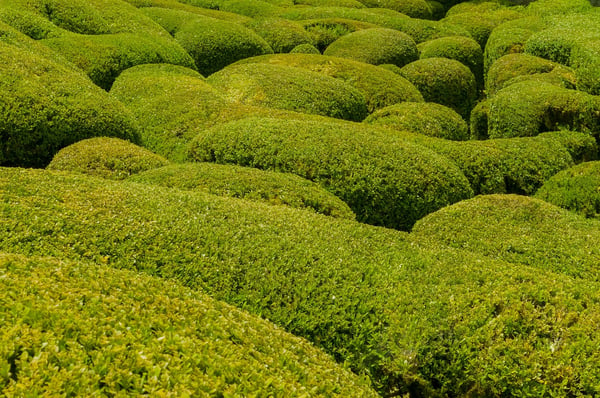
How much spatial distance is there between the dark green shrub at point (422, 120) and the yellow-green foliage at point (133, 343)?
A: 10646 mm

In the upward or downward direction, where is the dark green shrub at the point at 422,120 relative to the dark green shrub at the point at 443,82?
upward

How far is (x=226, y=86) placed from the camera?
16297 millimetres

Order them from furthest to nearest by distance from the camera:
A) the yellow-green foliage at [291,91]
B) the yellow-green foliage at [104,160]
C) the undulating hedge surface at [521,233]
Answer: the yellow-green foliage at [291,91] → the yellow-green foliage at [104,160] → the undulating hedge surface at [521,233]

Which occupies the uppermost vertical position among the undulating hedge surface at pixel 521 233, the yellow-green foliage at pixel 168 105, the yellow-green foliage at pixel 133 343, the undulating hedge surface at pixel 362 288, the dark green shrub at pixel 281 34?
the yellow-green foliage at pixel 133 343

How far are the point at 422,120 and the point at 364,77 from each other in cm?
375

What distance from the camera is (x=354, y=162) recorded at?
1037 cm

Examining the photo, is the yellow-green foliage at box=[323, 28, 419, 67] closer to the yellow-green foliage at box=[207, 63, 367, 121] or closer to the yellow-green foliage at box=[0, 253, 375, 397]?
the yellow-green foliage at box=[207, 63, 367, 121]

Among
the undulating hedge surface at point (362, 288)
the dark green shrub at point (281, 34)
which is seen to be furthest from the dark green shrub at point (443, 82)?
the undulating hedge surface at point (362, 288)

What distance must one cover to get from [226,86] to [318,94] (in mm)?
2682

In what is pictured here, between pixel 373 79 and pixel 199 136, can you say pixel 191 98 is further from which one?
pixel 373 79

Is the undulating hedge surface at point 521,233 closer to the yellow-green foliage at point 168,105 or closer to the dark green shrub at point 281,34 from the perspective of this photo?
the yellow-green foliage at point 168,105

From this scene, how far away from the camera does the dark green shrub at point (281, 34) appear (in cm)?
2362

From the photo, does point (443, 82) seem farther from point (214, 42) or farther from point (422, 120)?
point (214, 42)

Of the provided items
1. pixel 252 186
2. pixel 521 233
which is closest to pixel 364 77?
pixel 252 186
